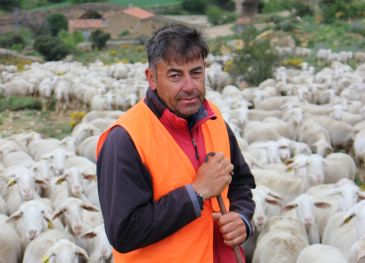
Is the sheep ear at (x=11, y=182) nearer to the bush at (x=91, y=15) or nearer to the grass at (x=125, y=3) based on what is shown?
the bush at (x=91, y=15)

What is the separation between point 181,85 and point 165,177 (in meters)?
0.39

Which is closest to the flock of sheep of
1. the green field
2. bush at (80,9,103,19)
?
bush at (80,9,103,19)

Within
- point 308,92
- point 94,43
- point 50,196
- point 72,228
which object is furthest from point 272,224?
point 94,43

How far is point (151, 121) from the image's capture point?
89.9 inches

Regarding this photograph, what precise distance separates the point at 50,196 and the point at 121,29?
41456 millimetres

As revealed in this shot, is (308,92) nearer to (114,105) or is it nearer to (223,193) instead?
(114,105)

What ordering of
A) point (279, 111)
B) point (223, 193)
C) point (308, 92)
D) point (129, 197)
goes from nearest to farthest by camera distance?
1. point (129, 197)
2. point (223, 193)
3. point (279, 111)
4. point (308, 92)

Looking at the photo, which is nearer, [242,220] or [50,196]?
[242,220]

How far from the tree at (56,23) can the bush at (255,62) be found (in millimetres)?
34372

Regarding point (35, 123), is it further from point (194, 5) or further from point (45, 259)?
point (194, 5)

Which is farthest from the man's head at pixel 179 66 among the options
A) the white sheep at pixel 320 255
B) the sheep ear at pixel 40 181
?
the sheep ear at pixel 40 181

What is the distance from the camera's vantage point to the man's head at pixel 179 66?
2.26 metres

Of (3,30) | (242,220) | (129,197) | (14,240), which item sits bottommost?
(3,30)

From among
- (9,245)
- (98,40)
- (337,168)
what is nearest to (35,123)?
(337,168)
